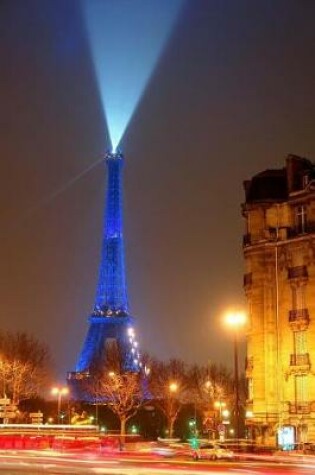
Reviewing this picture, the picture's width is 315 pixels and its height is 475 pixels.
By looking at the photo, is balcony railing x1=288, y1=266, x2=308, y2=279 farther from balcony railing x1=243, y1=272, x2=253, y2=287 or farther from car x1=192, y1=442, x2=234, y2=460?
car x1=192, y1=442, x2=234, y2=460

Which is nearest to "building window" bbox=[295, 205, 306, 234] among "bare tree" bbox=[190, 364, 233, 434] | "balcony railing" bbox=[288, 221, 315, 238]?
"balcony railing" bbox=[288, 221, 315, 238]

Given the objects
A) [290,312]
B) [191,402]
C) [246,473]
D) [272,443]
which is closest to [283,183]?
[290,312]

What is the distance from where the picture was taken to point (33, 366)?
116 metres

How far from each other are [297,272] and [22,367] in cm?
4138

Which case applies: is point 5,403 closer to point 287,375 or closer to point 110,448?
point 110,448

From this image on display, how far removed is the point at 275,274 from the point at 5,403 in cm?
3134

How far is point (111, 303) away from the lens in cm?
17450

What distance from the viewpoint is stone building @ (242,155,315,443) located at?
235 ft

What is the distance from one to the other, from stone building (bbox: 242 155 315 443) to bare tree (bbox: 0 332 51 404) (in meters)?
32.2

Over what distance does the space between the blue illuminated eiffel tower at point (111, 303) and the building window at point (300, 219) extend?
243ft

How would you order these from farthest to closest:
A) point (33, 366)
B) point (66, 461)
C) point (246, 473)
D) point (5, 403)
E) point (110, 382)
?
point (33, 366), point (110, 382), point (5, 403), point (66, 461), point (246, 473)

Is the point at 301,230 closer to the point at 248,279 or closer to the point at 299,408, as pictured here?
the point at 248,279

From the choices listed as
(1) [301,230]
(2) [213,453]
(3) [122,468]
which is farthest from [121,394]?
(3) [122,468]

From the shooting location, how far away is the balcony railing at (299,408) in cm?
7019
